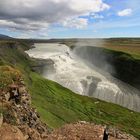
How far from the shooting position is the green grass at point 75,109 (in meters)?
49.4

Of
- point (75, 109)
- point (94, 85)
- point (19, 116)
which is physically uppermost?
point (19, 116)

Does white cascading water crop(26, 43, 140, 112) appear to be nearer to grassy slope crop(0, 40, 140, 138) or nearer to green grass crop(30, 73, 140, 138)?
green grass crop(30, 73, 140, 138)

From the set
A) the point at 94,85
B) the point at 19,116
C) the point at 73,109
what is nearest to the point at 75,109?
the point at 73,109

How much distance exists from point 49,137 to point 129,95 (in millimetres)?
59615

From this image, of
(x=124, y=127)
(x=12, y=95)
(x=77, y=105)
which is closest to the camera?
(x=12, y=95)

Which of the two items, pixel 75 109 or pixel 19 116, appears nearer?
pixel 19 116

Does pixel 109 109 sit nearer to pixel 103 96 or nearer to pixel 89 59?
pixel 103 96

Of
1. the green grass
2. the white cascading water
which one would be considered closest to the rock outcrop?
the green grass

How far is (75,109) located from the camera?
189 feet

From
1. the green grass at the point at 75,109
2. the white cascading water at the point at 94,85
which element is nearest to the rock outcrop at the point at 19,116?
the green grass at the point at 75,109

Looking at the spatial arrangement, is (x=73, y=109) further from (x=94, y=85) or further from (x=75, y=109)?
(x=94, y=85)

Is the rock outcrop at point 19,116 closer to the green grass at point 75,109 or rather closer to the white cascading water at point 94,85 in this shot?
the green grass at point 75,109

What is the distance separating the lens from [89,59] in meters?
140

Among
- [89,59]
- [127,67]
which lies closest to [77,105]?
[127,67]
